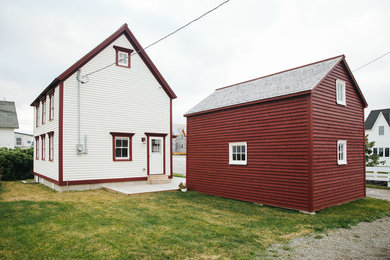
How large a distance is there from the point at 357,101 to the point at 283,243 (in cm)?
850

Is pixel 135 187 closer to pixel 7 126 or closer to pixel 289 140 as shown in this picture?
pixel 289 140

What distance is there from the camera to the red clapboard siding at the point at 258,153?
9.07 meters

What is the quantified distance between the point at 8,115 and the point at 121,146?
76.8ft

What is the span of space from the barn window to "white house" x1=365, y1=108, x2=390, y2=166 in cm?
2988

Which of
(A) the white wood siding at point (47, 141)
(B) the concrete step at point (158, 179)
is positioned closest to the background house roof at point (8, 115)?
(A) the white wood siding at point (47, 141)

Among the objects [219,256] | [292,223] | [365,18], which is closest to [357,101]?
[365,18]

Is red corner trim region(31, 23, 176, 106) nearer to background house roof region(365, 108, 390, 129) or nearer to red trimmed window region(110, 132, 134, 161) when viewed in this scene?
red trimmed window region(110, 132, 134, 161)

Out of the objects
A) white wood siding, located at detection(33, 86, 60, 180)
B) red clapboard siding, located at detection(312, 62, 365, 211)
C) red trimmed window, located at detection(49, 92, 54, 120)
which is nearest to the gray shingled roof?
red clapboard siding, located at detection(312, 62, 365, 211)

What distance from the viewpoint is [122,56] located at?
15.2 m

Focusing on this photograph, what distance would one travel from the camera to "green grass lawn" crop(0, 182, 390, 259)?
5.45 m

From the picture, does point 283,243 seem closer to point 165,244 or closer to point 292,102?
point 165,244

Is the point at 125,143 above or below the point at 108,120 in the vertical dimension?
below

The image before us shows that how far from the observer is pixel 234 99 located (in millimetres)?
11883

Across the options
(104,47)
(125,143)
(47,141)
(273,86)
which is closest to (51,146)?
(47,141)
